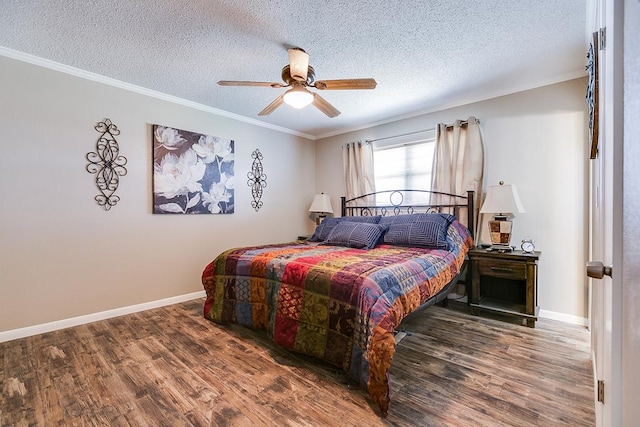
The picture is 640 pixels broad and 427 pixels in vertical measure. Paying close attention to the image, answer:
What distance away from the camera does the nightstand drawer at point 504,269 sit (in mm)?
2708

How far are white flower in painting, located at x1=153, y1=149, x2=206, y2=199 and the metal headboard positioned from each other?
222cm

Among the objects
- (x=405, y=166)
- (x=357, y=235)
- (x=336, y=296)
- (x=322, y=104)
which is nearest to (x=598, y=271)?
(x=336, y=296)

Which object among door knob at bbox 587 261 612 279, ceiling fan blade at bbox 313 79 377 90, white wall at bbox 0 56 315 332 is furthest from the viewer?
white wall at bbox 0 56 315 332

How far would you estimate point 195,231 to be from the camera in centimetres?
365

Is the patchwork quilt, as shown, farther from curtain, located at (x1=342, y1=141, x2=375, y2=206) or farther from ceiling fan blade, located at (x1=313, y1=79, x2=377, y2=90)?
curtain, located at (x1=342, y1=141, x2=375, y2=206)

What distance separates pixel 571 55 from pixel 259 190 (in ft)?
12.6

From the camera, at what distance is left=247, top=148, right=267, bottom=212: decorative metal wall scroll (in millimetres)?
4273

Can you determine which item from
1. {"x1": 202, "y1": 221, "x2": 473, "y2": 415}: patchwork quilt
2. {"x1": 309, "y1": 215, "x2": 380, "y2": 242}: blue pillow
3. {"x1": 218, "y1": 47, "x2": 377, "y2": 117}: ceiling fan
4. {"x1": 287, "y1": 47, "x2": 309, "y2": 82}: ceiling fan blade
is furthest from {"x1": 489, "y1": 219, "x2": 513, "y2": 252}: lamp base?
{"x1": 287, "y1": 47, "x2": 309, "y2": 82}: ceiling fan blade

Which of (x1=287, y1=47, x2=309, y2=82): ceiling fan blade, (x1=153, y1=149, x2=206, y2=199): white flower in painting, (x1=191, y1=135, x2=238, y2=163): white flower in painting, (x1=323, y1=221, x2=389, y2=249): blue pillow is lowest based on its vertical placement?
(x1=323, y1=221, x2=389, y2=249): blue pillow

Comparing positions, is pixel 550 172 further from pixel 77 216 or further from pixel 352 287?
pixel 77 216

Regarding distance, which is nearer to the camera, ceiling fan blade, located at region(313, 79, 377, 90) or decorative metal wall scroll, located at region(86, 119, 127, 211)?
ceiling fan blade, located at region(313, 79, 377, 90)

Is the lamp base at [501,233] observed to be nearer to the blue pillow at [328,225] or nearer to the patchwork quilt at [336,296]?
the patchwork quilt at [336,296]

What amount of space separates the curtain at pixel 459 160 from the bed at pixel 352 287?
0.47 feet

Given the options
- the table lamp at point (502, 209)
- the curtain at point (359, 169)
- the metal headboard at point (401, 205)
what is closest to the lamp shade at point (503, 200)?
the table lamp at point (502, 209)
